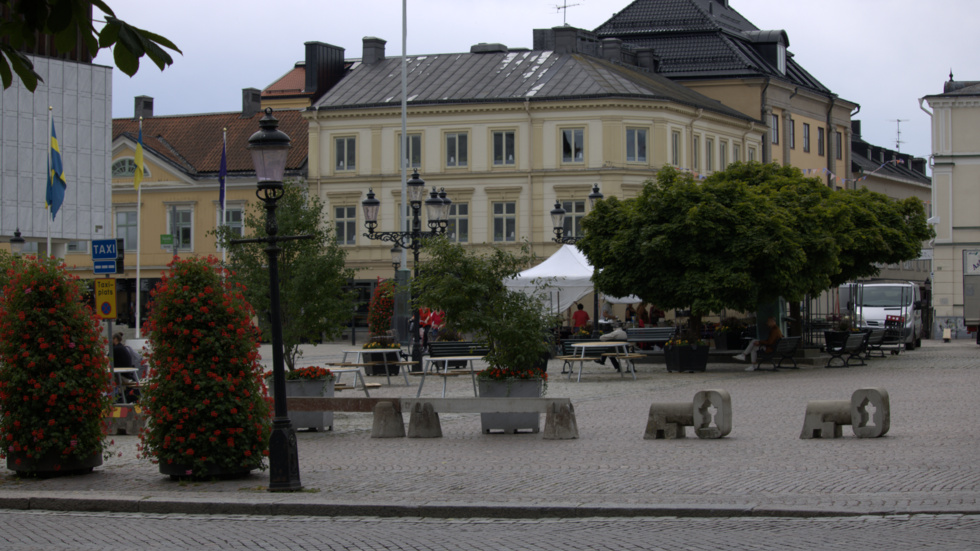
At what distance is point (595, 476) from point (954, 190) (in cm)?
4444

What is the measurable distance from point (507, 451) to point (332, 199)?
146 feet

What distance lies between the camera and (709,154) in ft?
194

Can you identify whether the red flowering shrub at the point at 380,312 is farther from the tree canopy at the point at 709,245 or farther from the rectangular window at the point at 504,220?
the rectangular window at the point at 504,220

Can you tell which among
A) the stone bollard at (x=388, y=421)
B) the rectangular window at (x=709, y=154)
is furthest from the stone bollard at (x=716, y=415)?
the rectangular window at (x=709, y=154)

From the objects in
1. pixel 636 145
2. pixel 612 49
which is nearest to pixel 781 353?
pixel 636 145

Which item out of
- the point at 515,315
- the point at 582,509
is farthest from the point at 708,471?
the point at 515,315

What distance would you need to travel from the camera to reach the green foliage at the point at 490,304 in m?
16.6

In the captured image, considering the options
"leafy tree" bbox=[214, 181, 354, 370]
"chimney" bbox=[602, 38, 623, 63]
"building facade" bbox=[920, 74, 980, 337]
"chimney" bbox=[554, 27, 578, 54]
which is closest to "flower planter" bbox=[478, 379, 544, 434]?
"leafy tree" bbox=[214, 181, 354, 370]

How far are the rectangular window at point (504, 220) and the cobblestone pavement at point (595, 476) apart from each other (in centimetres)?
3728

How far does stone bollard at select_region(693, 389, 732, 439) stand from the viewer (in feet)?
49.5

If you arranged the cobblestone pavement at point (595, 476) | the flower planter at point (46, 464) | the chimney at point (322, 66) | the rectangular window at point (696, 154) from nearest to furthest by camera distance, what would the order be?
the cobblestone pavement at point (595, 476) < the flower planter at point (46, 464) < the rectangular window at point (696, 154) < the chimney at point (322, 66)

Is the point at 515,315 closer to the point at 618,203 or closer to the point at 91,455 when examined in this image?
the point at 91,455

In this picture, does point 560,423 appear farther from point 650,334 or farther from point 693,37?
point 693,37

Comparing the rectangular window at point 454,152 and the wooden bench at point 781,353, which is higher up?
the rectangular window at point 454,152
